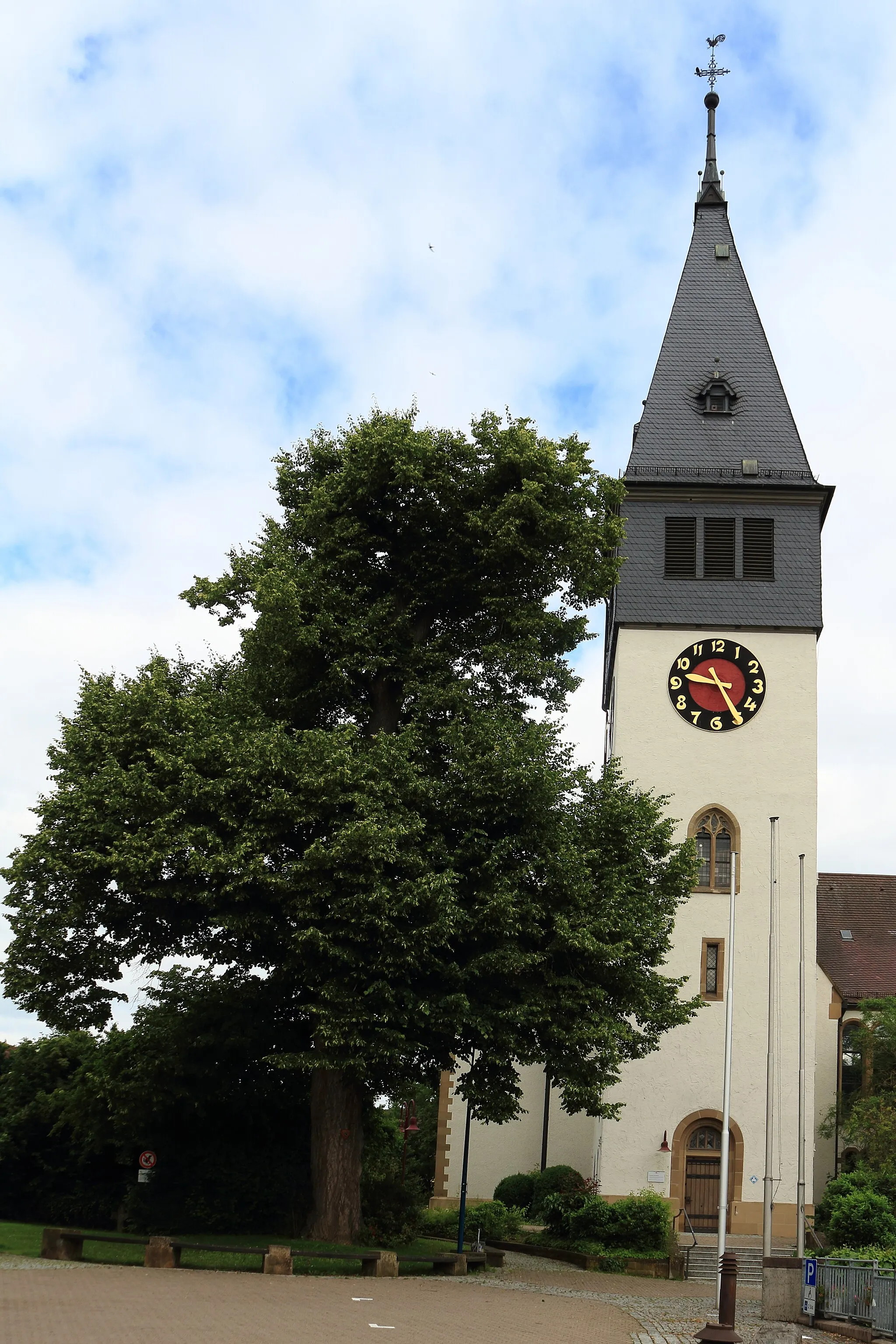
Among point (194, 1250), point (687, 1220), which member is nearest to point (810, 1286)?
point (194, 1250)

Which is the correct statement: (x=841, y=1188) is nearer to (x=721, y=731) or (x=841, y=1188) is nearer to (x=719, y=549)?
(x=721, y=731)

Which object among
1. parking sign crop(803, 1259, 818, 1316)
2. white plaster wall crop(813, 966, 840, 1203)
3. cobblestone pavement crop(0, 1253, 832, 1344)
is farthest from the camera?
white plaster wall crop(813, 966, 840, 1203)

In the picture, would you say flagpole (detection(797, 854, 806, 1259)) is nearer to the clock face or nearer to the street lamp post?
the clock face

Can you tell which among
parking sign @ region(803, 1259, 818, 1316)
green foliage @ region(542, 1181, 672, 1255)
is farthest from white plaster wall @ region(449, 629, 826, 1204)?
parking sign @ region(803, 1259, 818, 1316)

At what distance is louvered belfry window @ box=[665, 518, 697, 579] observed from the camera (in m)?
34.0

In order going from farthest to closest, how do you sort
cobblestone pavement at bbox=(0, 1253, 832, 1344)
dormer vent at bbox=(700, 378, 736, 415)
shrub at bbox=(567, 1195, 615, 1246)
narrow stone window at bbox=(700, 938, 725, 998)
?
dormer vent at bbox=(700, 378, 736, 415) < narrow stone window at bbox=(700, 938, 725, 998) < shrub at bbox=(567, 1195, 615, 1246) < cobblestone pavement at bbox=(0, 1253, 832, 1344)

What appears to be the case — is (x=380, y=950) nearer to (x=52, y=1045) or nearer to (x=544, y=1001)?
(x=544, y=1001)

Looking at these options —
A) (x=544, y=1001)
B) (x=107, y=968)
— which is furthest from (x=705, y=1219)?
(x=107, y=968)

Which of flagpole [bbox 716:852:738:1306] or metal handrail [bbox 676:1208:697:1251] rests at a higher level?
flagpole [bbox 716:852:738:1306]

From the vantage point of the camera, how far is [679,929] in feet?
105

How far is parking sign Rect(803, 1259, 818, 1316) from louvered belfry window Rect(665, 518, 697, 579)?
18.1 meters

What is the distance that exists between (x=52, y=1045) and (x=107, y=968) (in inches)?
406

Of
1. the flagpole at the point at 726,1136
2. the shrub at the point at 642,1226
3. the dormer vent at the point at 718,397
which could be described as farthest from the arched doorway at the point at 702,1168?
the dormer vent at the point at 718,397

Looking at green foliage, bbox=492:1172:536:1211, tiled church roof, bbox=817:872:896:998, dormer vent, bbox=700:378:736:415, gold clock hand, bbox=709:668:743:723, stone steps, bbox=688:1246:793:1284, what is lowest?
stone steps, bbox=688:1246:793:1284
